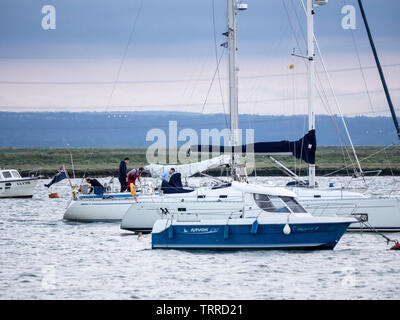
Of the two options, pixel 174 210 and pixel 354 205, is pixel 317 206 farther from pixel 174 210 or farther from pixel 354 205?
pixel 174 210

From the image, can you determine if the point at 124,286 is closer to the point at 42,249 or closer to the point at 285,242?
the point at 285,242

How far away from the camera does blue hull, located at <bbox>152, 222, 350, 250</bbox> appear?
27812mm

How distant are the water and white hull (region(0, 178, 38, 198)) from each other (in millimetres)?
30788

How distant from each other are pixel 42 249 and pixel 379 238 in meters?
14.5

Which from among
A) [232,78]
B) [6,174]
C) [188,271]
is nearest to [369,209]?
[232,78]

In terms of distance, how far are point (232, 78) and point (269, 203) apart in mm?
9098

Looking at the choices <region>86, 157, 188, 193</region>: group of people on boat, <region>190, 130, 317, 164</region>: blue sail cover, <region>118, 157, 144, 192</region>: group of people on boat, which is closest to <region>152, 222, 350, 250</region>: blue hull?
<region>86, 157, 188, 193</region>: group of people on boat

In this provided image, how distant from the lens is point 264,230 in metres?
27.8

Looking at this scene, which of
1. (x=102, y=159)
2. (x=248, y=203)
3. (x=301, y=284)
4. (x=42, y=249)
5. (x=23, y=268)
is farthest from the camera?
(x=102, y=159)

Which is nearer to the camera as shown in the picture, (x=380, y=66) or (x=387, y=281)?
(x=387, y=281)

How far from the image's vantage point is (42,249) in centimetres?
3198

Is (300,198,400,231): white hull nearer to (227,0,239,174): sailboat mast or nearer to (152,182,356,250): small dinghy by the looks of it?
(227,0,239,174): sailboat mast
